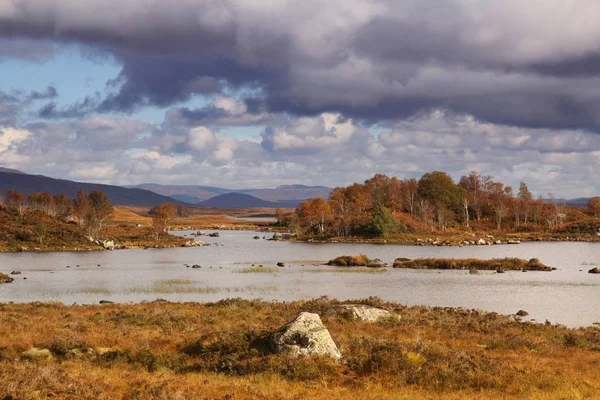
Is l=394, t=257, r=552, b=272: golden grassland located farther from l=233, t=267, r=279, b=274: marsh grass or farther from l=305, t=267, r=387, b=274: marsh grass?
l=233, t=267, r=279, b=274: marsh grass

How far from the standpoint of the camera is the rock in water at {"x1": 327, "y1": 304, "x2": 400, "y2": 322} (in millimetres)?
38219

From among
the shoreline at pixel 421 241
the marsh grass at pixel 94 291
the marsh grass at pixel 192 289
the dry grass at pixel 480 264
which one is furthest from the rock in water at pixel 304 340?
the shoreline at pixel 421 241

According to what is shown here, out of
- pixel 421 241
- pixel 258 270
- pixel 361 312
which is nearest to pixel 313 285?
pixel 258 270

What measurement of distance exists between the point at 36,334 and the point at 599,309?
152ft

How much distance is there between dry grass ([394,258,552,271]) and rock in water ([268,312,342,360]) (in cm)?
7594

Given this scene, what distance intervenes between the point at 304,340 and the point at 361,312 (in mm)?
15949

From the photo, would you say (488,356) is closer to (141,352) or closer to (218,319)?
(141,352)

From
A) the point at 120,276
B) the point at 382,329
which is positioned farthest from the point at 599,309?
the point at 120,276

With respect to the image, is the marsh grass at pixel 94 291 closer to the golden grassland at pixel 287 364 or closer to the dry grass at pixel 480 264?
the golden grassland at pixel 287 364

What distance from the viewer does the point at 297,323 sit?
24.5m

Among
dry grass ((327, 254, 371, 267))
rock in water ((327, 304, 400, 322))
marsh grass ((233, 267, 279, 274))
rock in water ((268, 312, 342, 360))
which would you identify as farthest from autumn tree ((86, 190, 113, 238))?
rock in water ((268, 312, 342, 360))

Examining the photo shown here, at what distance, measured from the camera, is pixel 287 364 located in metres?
21.9

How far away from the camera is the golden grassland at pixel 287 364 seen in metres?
18.7

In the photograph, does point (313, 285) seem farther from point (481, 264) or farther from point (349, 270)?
point (481, 264)
